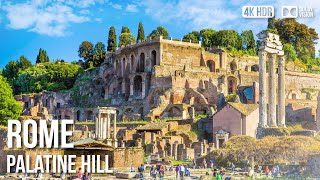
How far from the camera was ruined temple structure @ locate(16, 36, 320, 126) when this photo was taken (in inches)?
1778

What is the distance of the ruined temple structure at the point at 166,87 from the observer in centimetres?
4516

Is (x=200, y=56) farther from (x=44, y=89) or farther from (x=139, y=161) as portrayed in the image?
(x=139, y=161)

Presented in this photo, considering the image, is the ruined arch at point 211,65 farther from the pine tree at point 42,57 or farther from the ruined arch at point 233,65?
the pine tree at point 42,57

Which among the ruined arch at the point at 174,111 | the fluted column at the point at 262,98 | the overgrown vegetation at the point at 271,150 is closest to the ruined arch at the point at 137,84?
the ruined arch at the point at 174,111


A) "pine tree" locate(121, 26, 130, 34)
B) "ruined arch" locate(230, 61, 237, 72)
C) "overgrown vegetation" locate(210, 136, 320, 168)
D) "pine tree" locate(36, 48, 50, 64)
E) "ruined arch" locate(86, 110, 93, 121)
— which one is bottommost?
"overgrown vegetation" locate(210, 136, 320, 168)

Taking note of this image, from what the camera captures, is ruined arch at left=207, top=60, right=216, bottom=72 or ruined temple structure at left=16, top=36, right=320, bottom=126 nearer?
ruined temple structure at left=16, top=36, right=320, bottom=126

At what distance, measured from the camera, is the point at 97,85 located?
190 ft

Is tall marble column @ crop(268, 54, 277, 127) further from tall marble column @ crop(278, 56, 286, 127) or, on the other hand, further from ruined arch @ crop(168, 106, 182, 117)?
ruined arch @ crop(168, 106, 182, 117)

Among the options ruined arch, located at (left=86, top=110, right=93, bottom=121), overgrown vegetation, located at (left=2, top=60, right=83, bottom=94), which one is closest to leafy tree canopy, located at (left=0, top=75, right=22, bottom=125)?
ruined arch, located at (left=86, top=110, right=93, bottom=121)

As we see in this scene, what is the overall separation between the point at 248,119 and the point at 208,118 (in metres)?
4.25


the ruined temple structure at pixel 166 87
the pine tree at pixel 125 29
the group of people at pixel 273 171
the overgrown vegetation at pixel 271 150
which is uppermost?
the pine tree at pixel 125 29

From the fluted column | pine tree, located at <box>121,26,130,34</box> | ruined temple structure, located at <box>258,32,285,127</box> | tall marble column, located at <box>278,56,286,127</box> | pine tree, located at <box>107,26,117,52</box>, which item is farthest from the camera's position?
pine tree, located at <box>121,26,130,34</box>

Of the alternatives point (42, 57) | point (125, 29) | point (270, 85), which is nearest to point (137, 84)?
point (125, 29)

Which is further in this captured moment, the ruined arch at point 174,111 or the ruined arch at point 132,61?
the ruined arch at point 132,61
